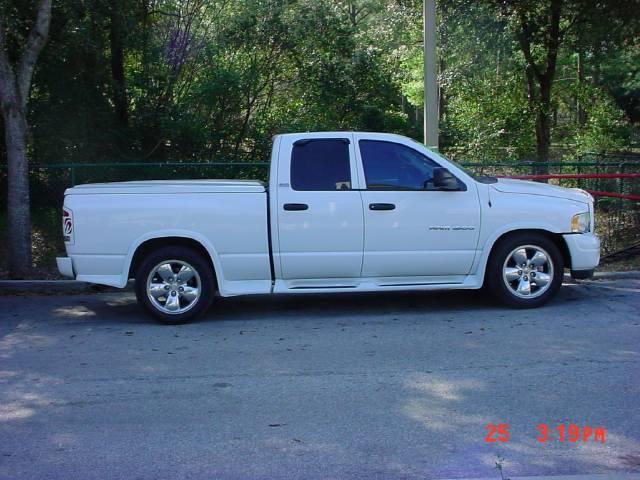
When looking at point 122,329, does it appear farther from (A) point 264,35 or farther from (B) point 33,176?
(A) point 264,35

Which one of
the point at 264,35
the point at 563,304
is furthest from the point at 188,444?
the point at 264,35

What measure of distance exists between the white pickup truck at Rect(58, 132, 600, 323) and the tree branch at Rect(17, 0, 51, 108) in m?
3.19

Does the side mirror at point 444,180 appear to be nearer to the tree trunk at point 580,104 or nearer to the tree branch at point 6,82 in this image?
the tree branch at point 6,82

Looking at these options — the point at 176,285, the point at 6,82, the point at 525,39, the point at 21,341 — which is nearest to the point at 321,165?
the point at 176,285

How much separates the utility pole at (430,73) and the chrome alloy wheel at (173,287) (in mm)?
4542

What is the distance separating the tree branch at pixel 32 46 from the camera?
10.2m

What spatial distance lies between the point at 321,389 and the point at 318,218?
7.95ft

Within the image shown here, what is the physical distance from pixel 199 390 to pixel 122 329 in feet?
7.58

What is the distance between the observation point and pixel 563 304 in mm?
8594

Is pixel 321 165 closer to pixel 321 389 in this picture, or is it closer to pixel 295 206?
pixel 295 206

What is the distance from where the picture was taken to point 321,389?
593cm

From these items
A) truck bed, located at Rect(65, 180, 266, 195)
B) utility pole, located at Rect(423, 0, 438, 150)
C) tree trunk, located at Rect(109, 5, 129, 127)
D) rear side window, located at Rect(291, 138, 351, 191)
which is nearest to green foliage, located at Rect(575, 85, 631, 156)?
utility pole, located at Rect(423, 0, 438, 150)
